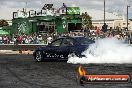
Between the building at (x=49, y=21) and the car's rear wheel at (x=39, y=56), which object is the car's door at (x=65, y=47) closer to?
the car's rear wheel at (x=39, y=56)

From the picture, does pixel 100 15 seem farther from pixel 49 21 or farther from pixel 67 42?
pixel 67 42

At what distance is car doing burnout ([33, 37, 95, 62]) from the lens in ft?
64.2

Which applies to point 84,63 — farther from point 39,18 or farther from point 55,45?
point 39,18

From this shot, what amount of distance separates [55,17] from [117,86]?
58587mm

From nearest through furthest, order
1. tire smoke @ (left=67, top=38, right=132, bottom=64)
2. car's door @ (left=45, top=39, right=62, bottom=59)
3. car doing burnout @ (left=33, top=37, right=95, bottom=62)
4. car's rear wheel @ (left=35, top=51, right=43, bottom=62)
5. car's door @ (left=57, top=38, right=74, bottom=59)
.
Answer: tire smoke @ (left=67, top=38, right=132, bottom=64) < car doing burnout @ (left=33, top=37, right=95, bottom=62) < car's door @ (left=57, top=38, right=74, bottom=59) < car's door @ (left=45, top=39, right=62, bottom=59) < car's rear wheel @ (left=35, top=51, right=43, bottom=62)

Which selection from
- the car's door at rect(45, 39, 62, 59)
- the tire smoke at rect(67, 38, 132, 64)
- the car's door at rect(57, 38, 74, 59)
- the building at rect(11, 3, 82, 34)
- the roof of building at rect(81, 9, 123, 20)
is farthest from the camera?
the roof of building at rect(81, 9, 123, 20)

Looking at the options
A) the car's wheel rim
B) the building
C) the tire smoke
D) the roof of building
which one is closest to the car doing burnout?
the car's wheel rim

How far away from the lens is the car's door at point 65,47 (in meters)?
20.0

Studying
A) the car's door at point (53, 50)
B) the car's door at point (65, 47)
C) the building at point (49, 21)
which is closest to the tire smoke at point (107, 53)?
the car's door at point (65, 47)

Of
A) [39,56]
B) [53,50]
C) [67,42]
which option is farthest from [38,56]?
[67,42]

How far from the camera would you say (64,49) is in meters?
20.1

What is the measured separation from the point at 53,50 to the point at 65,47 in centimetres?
77

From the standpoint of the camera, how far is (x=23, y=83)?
11.5m

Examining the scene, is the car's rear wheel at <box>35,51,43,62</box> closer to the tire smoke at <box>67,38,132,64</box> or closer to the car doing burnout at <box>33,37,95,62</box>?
the car doing burnout at <box>33,37,95,62</box>
